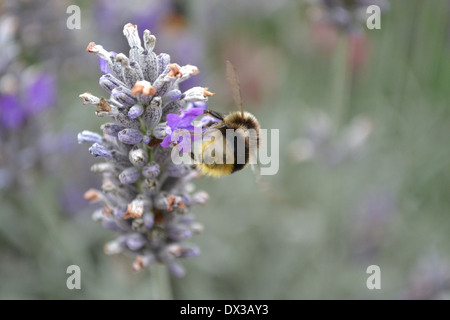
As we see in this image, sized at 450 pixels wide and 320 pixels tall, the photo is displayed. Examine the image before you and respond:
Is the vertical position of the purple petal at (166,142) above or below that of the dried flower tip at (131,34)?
below

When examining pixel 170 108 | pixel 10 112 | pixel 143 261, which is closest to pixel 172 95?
pixel 170 108

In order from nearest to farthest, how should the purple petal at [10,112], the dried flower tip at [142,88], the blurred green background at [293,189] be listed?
the dried flower tip at [142,88], the purple petal at [10,112], the blurred green background at [293,189]

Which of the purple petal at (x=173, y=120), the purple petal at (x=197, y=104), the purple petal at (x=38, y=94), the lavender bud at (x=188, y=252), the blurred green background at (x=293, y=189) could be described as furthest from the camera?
the blurred green background at (x=293, y=189)

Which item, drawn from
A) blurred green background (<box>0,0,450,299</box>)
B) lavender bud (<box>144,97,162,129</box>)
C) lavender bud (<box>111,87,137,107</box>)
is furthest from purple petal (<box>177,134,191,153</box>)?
blurred green background (<box>0,0,450,299</box>)

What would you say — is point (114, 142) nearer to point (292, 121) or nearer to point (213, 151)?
point (213, 151)

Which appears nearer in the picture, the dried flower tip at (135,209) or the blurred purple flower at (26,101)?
the dried flower tip at (135,209)

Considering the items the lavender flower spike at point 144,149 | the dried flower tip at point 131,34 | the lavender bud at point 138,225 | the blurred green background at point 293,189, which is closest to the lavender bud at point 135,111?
the lavender flower spike at point 144,149

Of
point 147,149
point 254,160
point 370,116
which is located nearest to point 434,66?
point 370,116

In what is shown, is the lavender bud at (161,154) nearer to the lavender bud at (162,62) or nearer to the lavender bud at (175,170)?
the lavender bud at (175,170)
